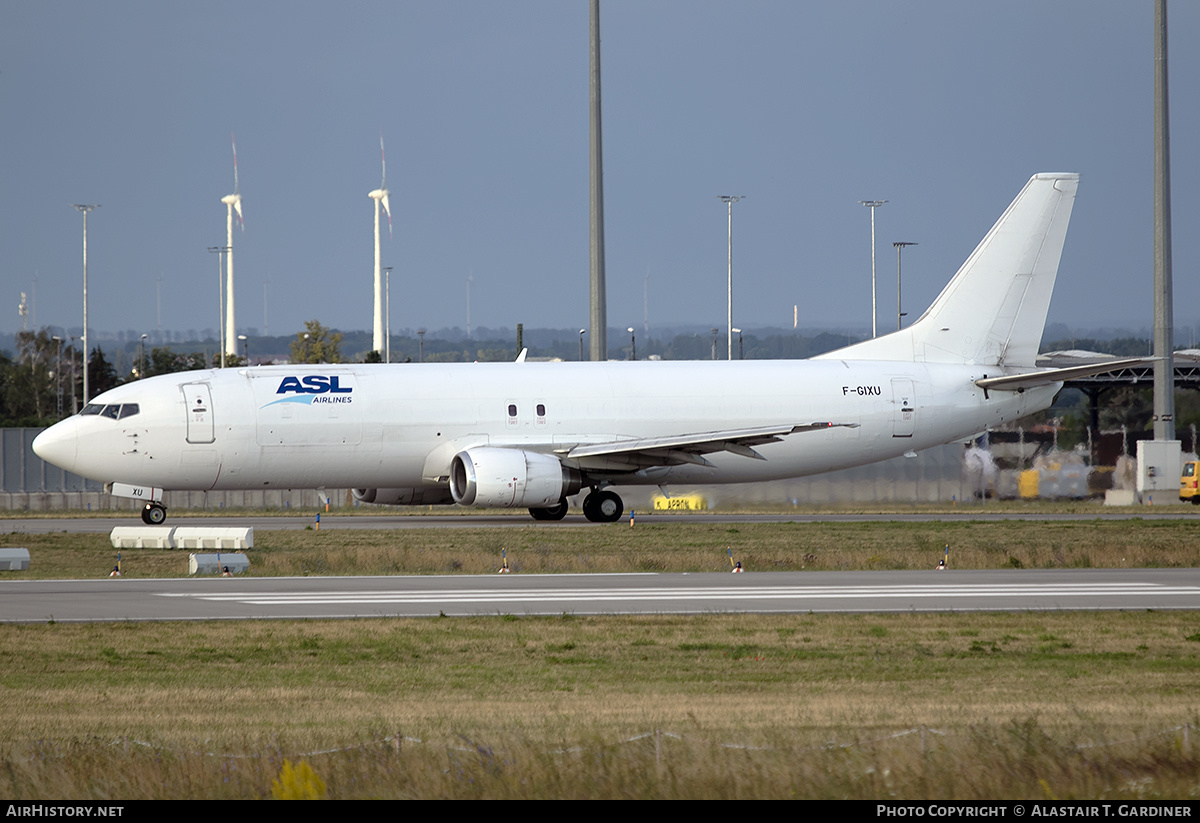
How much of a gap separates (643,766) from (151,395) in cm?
2918

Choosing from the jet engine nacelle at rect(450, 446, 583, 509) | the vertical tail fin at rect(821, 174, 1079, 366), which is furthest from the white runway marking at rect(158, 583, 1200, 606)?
the vertical tail fin at rect(821, 174, 1079, 366)

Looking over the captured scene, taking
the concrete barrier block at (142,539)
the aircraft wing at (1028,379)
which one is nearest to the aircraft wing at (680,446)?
the aircraft wing at (1028,379)

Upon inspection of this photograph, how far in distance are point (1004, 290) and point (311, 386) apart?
65.9 ft

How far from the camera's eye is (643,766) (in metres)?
9.45

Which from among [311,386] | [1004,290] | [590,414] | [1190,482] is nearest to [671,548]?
[590,414]

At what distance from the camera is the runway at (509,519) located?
36.8 metres

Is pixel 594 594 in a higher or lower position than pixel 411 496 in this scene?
lower

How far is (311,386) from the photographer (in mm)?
36375

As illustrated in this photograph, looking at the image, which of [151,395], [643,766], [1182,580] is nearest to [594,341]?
[151,395]

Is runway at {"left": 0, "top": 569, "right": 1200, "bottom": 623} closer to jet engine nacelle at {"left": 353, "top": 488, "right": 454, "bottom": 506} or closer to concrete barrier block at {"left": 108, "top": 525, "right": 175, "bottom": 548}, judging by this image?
concrete barrier block at {"left": 108, "top": 525, "right": 175, "bottom": 548}

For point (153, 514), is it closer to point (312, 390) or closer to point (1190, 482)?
point (312, 390)

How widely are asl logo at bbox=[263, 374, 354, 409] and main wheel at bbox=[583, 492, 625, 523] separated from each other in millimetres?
6869
